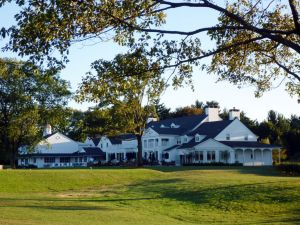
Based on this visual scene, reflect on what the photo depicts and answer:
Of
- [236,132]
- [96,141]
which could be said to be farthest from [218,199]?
[96,141]

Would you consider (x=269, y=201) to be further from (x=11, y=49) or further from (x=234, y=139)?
(x=234, y=139)

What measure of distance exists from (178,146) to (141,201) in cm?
5221

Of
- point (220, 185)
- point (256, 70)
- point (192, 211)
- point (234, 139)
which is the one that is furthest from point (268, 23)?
point (234, 139)

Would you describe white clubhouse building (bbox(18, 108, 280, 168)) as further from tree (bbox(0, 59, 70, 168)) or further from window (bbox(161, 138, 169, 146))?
tree (bbox(0, 59, 70, 168))

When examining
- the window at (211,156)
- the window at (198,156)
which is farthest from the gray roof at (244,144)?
the window at (198,156)

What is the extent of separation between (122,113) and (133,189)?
26.5 meters

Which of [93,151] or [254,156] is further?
[93,151]

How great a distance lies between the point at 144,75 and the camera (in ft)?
45.0

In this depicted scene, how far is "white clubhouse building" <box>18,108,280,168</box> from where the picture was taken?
7444 cm

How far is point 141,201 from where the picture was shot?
29.5 meters

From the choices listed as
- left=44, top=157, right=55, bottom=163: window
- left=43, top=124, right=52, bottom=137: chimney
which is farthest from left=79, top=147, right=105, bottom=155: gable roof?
left=43, top=124, right=52, bottom=137: chimney

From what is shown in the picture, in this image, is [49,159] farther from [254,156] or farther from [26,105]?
[254,156]

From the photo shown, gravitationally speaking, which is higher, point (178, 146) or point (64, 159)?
point (178, 146)

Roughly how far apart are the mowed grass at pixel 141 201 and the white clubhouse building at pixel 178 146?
31.6 m
